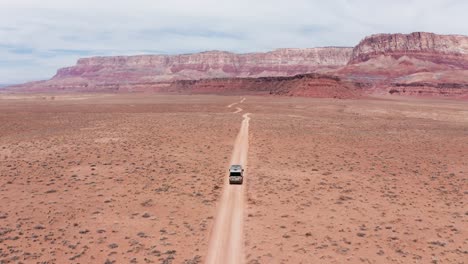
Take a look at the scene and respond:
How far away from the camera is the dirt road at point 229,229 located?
14492 millimetres

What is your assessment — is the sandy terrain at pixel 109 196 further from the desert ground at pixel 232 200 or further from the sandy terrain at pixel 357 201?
the sandy terrain at pixel 357 201

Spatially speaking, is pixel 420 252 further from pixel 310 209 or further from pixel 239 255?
pixel 239 255

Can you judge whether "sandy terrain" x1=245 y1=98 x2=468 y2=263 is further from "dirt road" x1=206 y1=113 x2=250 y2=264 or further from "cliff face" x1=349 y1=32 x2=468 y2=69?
"cliff face" x1=349 y1=32 x2=468 y2=69

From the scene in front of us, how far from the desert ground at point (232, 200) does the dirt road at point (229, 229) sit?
9 cm

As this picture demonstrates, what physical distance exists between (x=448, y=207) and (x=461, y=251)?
17.8 ft

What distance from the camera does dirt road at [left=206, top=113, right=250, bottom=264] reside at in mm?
14492

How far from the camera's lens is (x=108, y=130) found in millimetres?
44875

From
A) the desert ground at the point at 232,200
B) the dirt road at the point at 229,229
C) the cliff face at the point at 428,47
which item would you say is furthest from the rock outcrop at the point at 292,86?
the dirt road at the point at 229,229

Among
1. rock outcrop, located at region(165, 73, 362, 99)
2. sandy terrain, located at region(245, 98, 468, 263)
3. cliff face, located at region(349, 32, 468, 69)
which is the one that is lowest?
sandy terrain, located at region(245, 98, 468, 263)

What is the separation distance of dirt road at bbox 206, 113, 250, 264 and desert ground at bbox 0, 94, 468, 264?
0.09m

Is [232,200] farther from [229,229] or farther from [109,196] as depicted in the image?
[109,196]

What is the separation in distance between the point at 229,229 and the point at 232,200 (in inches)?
151

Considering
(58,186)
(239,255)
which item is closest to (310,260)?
(239,255)

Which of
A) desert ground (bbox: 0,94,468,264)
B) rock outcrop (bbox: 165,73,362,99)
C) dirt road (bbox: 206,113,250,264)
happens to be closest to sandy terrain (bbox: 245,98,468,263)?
desert ground (bbox: 0,94,468,264)
